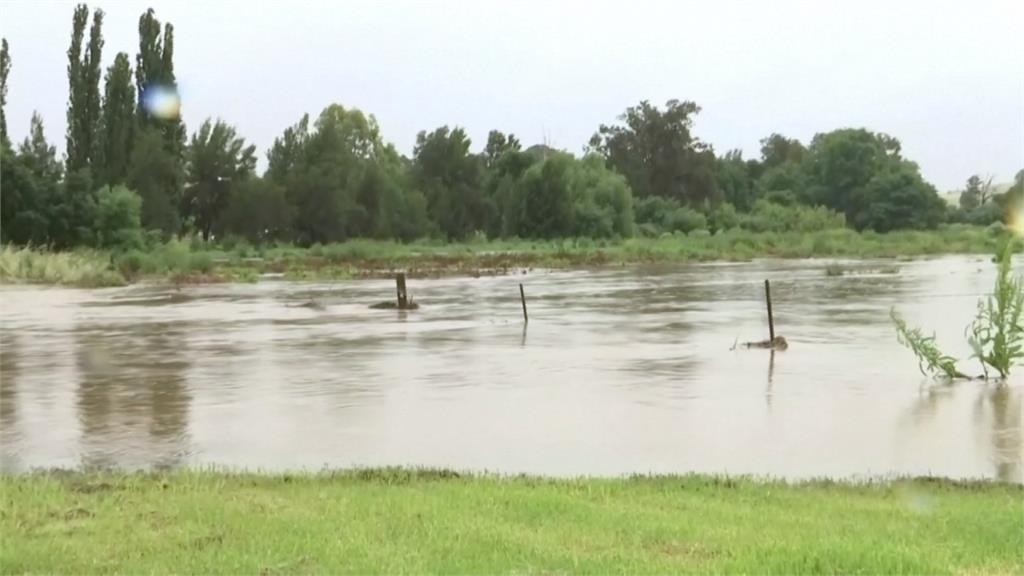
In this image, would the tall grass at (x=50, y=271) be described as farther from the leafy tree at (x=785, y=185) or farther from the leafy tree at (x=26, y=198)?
the leafy tree at (x=785, y=185)

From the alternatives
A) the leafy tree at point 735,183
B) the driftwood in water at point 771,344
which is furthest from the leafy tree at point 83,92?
the leafy tree at point 735,183

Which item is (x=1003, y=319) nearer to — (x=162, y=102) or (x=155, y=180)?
(x=155, y=180)

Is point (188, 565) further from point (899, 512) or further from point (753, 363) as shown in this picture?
point (753, 363)

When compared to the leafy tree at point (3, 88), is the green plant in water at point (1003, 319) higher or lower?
lower

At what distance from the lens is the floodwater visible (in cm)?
1016

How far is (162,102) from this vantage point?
59250mm

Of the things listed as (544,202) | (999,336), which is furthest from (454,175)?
(999,336)

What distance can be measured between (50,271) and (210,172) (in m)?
30.0

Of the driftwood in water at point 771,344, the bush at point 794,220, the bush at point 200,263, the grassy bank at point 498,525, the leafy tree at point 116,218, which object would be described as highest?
the leafy tree at point 116,218

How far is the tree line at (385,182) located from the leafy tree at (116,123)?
0.08 metres

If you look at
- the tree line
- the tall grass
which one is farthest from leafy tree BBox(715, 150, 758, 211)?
the tall grass

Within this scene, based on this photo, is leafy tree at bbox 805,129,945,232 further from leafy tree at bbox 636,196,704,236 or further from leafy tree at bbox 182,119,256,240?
leafy tree at bbox 182,119,256,240

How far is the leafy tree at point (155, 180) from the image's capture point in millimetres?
57406

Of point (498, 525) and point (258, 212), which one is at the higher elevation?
point (258, 212)
